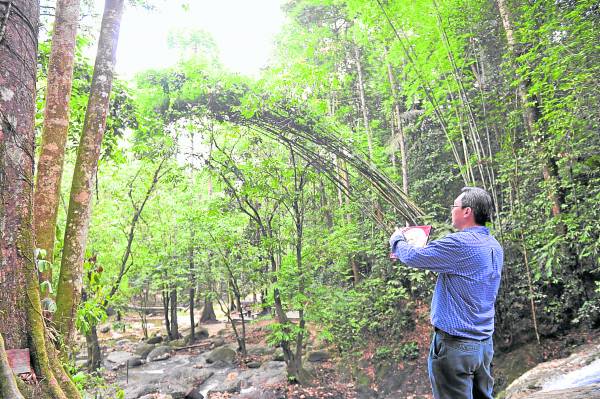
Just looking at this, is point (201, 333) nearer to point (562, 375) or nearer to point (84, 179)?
point (562, 375)

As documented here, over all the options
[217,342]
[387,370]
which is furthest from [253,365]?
[387,370]

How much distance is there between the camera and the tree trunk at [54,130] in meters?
2.31

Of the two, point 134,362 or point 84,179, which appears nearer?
point 84,179

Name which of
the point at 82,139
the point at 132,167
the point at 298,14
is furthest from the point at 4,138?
the point at 298,14

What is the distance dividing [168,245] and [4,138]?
9.96 metres

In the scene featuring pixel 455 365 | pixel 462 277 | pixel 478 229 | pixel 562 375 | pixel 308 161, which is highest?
pixel 308 161

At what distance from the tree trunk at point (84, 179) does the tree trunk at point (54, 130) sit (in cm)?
14

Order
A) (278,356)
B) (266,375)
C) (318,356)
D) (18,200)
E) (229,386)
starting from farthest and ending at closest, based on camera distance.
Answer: (278,356)
(318,356)
(266,375)
(229,386)
(18,200)

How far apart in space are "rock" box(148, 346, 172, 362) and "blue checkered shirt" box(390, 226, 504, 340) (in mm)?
10832

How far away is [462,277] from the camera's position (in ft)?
5.83

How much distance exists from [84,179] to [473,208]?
2.53 meters

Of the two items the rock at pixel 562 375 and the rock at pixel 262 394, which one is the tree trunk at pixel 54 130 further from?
the rock at pixel 262 394

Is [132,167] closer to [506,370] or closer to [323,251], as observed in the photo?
[323,251]

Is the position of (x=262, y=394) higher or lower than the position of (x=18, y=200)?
lower
